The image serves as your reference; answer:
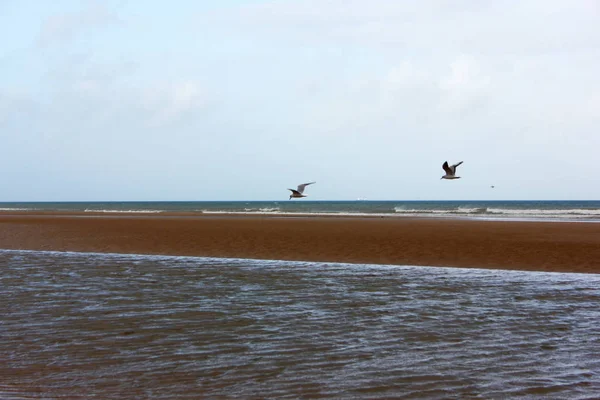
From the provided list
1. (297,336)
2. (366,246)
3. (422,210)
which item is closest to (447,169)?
(366,246)

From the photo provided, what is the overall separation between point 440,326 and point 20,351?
16.8ft

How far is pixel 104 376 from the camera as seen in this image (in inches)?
228

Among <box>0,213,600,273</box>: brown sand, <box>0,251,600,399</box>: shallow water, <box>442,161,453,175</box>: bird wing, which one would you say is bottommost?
<box>0,251,600,399</box>: shallow water

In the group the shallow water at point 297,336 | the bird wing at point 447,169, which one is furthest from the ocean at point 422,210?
the shallow water at point 297,336

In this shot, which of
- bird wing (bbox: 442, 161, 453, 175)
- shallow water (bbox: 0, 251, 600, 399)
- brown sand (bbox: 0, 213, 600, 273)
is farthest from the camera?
bird wing (bbox: 442, 161, 453, 175)

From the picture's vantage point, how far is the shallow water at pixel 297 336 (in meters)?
5.57

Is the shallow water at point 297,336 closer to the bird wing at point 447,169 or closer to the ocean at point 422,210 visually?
the bird wing at point 447,169

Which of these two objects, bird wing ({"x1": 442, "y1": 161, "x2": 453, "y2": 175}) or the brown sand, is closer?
the brown sand

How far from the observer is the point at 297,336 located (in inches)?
292

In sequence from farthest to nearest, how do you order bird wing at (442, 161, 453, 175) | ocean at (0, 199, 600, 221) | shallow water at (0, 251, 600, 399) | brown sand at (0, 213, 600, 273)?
ocean at (0, 199, 600, 221), bird wing at (442, 161, 453, 175), brown sand at (0, 213, 600, 273), shallow water at (0, 251, 600, 399)

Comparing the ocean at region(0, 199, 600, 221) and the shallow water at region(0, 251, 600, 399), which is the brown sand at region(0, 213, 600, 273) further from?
the ocean at region(0, 199, 600, 221)

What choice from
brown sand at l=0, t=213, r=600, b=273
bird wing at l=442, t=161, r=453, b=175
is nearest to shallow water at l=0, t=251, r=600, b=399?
brown sand at l=0, t=213, r=600, b=273

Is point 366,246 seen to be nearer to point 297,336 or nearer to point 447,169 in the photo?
point 447,169

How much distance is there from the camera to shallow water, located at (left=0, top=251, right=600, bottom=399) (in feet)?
18.3
